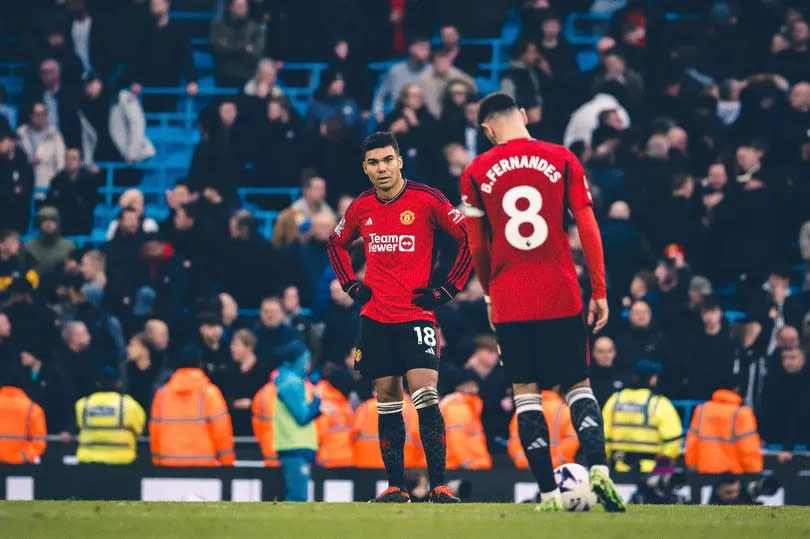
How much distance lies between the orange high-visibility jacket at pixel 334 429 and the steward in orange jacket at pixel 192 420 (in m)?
1.05

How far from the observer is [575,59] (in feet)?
65.8

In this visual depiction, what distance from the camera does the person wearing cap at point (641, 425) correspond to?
1450 centimetres

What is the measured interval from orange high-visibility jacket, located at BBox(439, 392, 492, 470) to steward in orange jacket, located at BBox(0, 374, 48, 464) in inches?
148

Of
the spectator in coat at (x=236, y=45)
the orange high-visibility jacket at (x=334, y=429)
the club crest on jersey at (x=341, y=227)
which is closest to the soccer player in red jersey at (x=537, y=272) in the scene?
the club crest on jersey at (x=341, y=227)

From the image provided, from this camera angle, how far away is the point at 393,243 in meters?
10.0

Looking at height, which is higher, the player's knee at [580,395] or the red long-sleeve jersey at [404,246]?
the red long-sleeve jersey at [404,246]

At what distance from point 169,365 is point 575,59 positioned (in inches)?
261

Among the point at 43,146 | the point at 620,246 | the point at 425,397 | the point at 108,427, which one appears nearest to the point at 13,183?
the point at 43,146

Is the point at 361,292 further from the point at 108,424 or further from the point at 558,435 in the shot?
the point at 108,424

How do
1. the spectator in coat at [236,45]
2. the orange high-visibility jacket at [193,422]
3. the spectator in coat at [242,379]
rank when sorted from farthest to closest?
the spectator in coat at [236,45] → the spectator in coat at [242,379] → the orange high-visibility jacket at [193,422]

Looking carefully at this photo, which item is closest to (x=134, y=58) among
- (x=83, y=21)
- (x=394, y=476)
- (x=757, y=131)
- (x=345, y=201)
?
(x=83, y=21)

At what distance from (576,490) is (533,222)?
4.80 feet

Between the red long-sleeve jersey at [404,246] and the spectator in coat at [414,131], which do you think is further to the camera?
the spectator in coat at [414,131]

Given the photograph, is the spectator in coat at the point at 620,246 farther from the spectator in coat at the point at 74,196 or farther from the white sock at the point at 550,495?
the white sock at the point at 550,495
